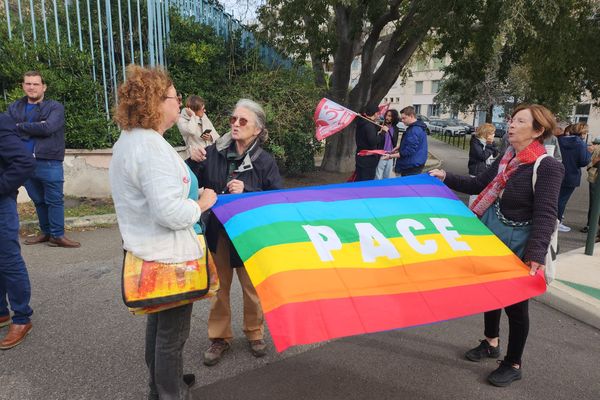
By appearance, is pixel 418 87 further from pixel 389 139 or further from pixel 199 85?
pixel 199 85

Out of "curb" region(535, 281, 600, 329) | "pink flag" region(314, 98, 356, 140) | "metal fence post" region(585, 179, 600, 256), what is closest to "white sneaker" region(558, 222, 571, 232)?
"metal fence post" region(585, 179, 600, 256)

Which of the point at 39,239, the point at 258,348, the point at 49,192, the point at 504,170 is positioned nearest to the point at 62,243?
the point at 39,239

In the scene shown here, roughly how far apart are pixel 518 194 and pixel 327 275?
1418mm

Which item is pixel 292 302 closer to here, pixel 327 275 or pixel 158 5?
pixel 327 275

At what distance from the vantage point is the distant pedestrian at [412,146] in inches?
296

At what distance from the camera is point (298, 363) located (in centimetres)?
326

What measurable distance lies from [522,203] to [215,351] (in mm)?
2308

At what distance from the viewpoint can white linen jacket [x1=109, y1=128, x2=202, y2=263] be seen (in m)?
2.02

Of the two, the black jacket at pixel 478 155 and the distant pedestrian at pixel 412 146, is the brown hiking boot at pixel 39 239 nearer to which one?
the distant pedestrian at pixel 412 146

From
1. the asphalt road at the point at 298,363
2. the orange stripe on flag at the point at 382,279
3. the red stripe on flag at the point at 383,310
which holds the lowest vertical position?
the asphalt road at the point at 298,363

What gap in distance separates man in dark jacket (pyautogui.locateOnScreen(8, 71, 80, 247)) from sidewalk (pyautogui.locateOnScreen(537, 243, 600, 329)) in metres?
5.51

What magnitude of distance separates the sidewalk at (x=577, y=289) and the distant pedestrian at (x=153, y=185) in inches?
146

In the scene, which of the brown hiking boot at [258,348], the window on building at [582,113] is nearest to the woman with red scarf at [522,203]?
the brown hiking boot at [258,348]

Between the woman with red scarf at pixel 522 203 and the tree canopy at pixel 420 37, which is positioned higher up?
the tree canopy at pixel 420 37
